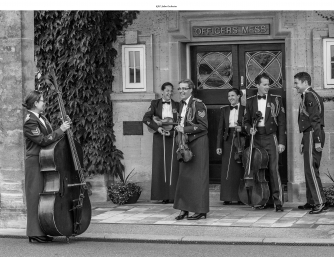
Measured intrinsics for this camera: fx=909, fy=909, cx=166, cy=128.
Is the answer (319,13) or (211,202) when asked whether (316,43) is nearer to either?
(319,13)

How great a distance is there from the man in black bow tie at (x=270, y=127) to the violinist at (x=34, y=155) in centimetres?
355

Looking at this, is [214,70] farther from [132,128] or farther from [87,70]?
[87,70]

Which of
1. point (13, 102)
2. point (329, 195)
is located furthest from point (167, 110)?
point (13, 102)

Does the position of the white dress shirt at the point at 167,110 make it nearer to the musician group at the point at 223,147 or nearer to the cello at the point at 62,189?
the musician group at the point at 223,147

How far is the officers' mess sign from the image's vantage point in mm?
13820

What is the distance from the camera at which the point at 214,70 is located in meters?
14.4

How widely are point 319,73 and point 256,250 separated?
4.39m

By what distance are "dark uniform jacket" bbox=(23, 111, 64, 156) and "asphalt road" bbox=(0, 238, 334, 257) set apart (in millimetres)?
1121

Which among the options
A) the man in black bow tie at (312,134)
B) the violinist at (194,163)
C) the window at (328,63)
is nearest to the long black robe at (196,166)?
the violinist at (194,163)

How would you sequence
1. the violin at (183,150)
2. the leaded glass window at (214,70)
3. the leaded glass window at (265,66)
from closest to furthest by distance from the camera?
the violin at (183,150)
the leaded glass window at (265,66)
the leaded glass window at (214,70)

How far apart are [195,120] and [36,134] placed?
7.93ft

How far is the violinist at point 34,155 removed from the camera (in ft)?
34.1

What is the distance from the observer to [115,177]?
14445 mm

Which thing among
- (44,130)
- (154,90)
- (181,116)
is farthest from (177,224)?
(154,90)
